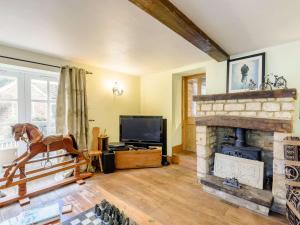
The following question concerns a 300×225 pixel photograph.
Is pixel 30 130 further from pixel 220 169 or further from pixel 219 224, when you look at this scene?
pixel 220 169

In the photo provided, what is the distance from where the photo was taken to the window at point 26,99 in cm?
279

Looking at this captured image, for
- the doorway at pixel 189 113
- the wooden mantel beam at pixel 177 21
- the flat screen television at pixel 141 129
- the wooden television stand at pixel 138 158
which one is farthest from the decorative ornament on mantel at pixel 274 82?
the wooden television stand at pixel 138 158

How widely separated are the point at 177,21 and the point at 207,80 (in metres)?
1.79

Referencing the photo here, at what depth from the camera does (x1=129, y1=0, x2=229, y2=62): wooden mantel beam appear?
1413mm

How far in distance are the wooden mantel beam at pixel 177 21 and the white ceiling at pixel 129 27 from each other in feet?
0.20

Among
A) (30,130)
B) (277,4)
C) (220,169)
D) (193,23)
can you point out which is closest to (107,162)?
(30,130)

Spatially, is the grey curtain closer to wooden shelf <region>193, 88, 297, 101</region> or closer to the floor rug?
the floor rug

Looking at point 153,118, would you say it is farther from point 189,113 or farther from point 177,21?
point 177,21

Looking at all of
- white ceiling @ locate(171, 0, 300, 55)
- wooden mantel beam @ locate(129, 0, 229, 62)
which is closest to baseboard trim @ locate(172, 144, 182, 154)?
wooden mantel beam @ locate(129, 0, 229, 62)

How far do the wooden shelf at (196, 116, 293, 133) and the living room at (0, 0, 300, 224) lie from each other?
13mm

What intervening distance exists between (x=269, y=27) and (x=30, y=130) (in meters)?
3.43

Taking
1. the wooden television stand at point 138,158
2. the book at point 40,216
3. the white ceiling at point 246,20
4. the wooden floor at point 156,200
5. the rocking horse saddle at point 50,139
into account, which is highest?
the white ceiling at point 246,20

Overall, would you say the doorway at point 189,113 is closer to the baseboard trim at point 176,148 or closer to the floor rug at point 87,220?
the baseboard trim at point 176,148

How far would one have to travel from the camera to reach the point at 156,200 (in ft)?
7.65
